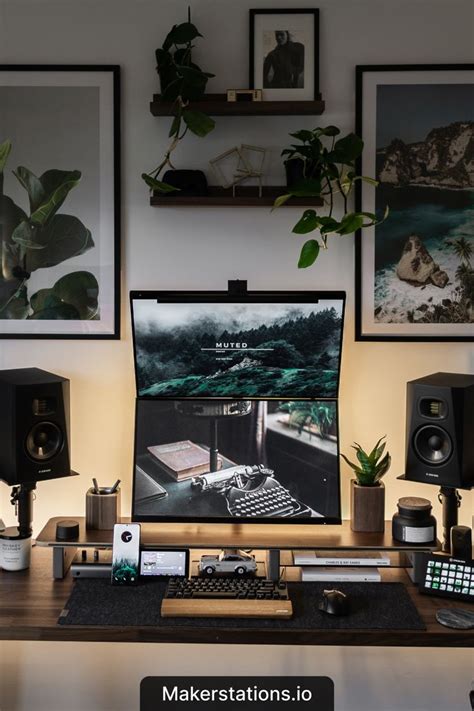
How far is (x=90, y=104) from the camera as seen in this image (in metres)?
2.60

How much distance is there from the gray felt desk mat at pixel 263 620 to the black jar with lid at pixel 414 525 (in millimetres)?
144

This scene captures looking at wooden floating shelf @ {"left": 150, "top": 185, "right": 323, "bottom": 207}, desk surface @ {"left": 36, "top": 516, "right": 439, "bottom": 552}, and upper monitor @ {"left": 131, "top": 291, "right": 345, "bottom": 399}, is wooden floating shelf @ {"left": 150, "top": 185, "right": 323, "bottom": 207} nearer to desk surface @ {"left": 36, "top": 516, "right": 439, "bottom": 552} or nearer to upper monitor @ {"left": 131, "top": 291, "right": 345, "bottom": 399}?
upper monitor @ {"left": 131, "top": 291, "right": 345, "bottom": 399}

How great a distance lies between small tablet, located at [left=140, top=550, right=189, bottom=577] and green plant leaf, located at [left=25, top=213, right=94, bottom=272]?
1.02 metres

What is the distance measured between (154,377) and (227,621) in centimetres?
82

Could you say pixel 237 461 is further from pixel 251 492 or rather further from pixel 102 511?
pixel 102 511

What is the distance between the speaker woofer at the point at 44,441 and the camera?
7.85ft

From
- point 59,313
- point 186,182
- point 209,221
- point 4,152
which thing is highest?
point 4,152

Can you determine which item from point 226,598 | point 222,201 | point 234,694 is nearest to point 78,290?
point 222,201

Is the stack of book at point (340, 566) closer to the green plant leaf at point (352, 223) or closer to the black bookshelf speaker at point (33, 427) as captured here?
the black bookshelf speaker at point (33, 427)

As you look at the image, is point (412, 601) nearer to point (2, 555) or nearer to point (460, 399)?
point (460, 399)

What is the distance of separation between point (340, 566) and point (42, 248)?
142 cm

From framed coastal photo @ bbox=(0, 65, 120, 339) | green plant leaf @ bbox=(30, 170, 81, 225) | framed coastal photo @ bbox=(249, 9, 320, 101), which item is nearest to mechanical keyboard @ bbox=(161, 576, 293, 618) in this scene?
framed coastal photo @ bbox=(0, 65, 120, 339)

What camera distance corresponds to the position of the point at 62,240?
2.63 metres

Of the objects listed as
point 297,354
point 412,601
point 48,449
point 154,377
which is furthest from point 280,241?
point 412,601
